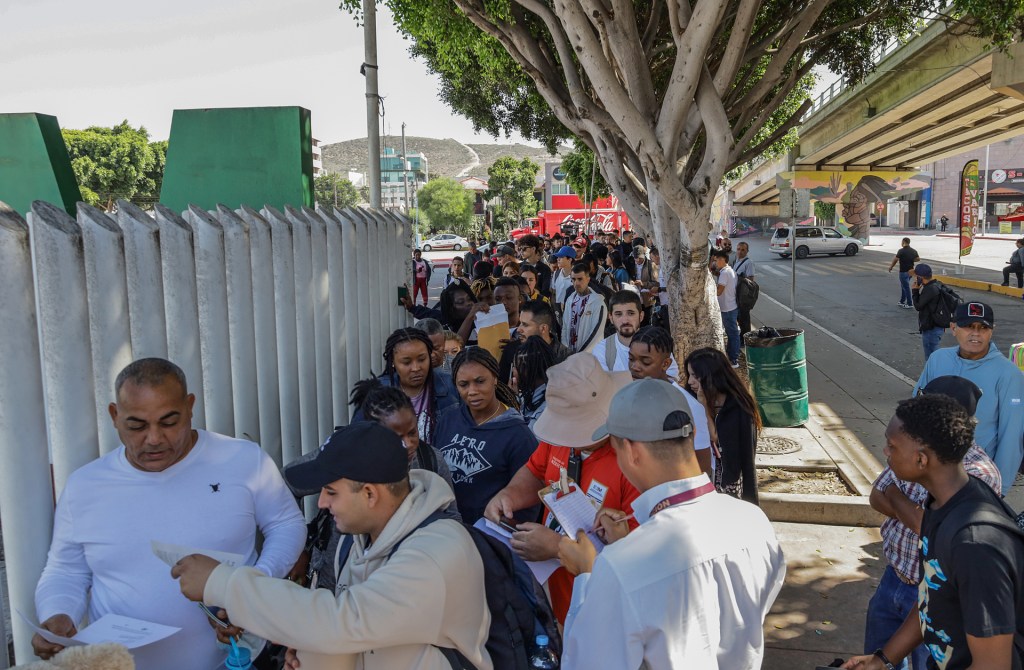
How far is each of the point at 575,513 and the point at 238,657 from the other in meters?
1.23

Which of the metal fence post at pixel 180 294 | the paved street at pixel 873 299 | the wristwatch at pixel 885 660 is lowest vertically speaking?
the paved street at pixel 873 299

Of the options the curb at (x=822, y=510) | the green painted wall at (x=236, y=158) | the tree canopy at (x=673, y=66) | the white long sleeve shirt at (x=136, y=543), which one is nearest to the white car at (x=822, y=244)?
the tree canopy at (x=673, y=66)

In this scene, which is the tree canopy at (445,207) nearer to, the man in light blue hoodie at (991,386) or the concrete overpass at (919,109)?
the concrete overpass at (919,109)

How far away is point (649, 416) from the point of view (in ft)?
7.70

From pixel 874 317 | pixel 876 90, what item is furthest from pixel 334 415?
pixel 876 90

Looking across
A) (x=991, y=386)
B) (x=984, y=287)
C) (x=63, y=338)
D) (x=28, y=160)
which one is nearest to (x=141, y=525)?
(x=63, y=338)

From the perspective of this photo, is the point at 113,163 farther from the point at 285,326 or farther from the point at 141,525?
the point at 141,525

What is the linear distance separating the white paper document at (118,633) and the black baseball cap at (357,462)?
0.79 metres

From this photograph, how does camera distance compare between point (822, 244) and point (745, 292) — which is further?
point (822, 244)

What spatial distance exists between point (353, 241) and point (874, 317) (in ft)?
53.8

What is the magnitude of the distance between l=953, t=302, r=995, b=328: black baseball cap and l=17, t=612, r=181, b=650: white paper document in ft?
15.5

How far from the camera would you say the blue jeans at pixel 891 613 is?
3455 mm

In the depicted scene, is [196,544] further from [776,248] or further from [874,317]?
[776,248]

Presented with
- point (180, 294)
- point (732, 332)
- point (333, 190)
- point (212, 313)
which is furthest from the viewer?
point (333, 190)
